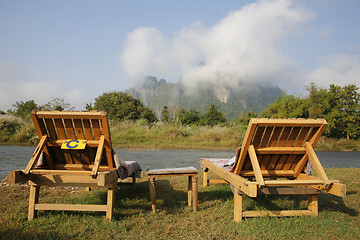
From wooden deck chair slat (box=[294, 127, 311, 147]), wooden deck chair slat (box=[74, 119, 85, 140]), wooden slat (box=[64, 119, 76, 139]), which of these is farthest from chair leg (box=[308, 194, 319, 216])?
wooden slat (box=[64, 119, 76, 139])

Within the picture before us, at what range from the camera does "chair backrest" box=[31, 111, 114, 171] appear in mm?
3070

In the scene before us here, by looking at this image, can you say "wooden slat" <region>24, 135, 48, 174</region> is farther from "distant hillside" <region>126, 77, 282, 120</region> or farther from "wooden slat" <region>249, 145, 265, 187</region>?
"distant hillside" <region>126, 77, 282, 120</region>

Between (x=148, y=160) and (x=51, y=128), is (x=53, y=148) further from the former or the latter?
(x=148, y=160)

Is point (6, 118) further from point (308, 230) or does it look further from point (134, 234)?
point (308, 230)

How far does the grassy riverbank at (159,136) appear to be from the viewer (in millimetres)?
15133

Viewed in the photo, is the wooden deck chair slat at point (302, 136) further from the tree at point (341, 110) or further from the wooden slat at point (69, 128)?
the tree at point (341, 110)

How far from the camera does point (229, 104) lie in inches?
6102

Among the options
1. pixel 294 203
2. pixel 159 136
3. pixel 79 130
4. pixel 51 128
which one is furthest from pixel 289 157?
pixel 159 136

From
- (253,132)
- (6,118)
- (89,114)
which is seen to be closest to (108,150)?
(89,114)

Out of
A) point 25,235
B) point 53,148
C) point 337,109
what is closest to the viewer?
point 25,235

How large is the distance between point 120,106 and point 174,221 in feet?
102

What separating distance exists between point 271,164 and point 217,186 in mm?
1747

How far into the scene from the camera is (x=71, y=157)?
3.51m

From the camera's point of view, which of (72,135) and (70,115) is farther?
(72,135)
